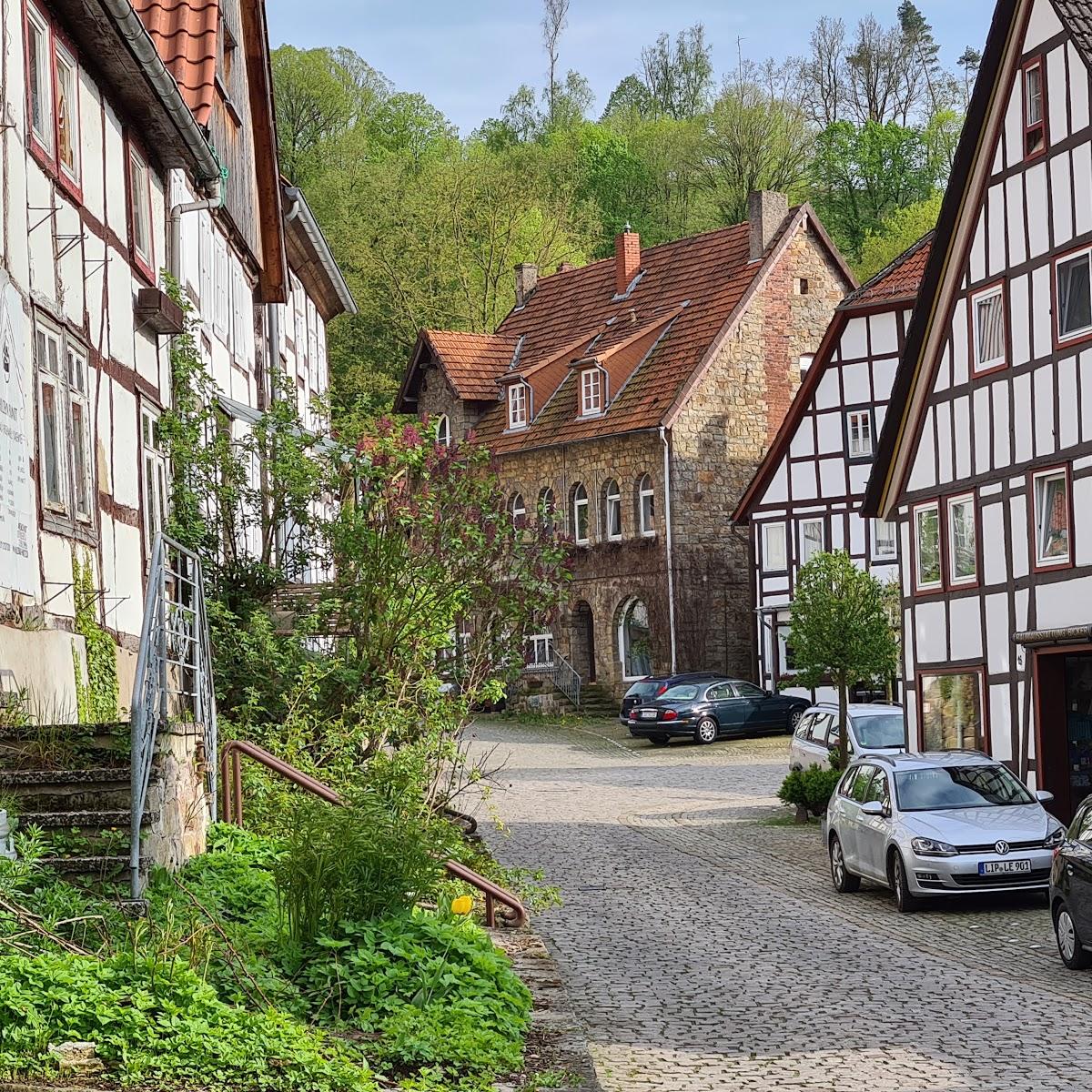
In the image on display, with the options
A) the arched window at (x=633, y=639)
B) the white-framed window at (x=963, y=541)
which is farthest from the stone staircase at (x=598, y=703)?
the white-framed window at (x=963, y=541)

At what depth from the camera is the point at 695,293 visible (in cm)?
5253

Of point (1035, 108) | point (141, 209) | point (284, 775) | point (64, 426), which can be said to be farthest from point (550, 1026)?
point (1035, 108)

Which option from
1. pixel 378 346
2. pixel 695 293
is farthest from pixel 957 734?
pixel 378 346

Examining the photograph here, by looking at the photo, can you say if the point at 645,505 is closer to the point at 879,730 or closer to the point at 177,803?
the point at 879,730

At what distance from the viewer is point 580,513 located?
173 ft

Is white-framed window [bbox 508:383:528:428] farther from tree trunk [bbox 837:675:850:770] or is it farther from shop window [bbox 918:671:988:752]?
shop window [bbox 918:671:988:752]

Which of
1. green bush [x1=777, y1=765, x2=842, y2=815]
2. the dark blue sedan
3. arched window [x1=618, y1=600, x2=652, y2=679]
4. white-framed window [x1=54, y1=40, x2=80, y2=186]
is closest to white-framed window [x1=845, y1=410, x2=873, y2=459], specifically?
the dark blue sedan

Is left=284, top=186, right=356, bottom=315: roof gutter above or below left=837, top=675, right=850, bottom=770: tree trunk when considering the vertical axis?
above

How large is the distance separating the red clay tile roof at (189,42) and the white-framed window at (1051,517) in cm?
1135

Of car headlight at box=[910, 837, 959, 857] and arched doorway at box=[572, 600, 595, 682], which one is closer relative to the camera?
car headlight at box=[910, 837, 959, 857]

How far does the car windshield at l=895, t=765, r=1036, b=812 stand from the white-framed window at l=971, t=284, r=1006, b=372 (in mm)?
7017

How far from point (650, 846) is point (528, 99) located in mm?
66806

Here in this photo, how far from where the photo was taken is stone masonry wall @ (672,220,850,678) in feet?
160

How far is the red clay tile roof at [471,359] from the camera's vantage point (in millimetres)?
56469
